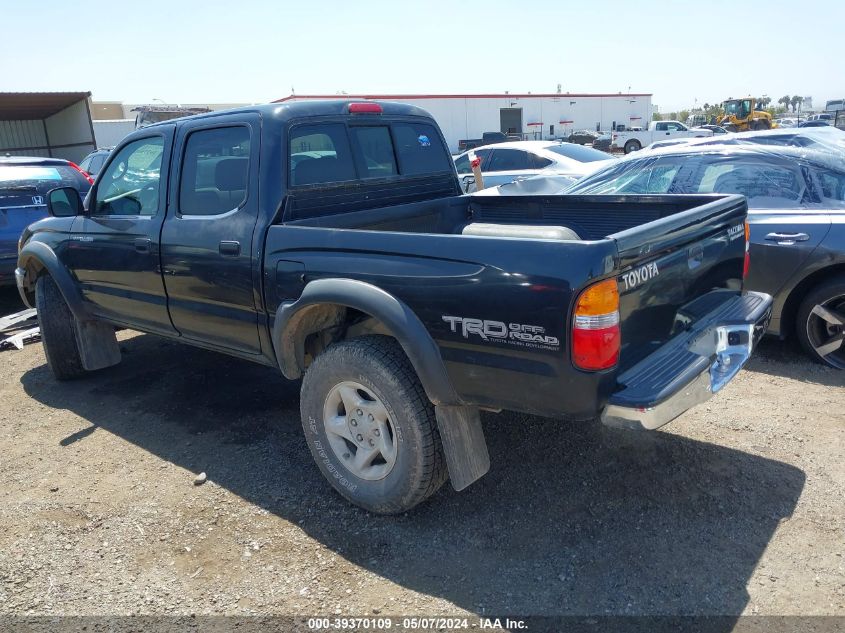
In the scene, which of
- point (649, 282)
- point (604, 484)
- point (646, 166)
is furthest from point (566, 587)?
point (646, 166)

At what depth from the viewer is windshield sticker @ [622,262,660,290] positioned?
8.66 ft

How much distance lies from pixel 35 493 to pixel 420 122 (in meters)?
3.33

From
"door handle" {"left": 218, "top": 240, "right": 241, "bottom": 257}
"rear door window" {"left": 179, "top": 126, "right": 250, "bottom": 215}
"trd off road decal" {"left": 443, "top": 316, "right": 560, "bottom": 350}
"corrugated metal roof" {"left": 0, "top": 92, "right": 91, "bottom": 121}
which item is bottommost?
"trd off road decal" {"left": 443, "top": 316, "right": 560, "bottom": 350}

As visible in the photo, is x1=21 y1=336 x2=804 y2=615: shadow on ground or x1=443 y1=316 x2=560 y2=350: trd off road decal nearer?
x1=443 y1=316 x2=560 y2=350: trd off road decal

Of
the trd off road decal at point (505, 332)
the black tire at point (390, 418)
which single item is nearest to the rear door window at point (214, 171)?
the black tire at point (390, 418)

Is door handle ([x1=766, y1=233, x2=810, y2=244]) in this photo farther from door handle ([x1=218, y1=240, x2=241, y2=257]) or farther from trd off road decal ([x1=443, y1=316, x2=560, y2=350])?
door handle ([x1=218, y1=240, x2=241, y2=257])

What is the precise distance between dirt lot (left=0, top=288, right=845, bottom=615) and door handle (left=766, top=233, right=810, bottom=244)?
987 millimetres

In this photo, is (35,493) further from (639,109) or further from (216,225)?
(639,109)

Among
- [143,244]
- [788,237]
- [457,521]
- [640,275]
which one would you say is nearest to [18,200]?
[143,244]

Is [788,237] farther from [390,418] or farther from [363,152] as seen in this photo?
[390,418]

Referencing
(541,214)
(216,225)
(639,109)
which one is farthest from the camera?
(639,109)

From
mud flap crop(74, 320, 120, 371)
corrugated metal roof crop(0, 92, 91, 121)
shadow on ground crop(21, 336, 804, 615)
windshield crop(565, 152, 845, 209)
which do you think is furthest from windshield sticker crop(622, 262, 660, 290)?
corrugated metal roof crop(0, 92, 91, 121)

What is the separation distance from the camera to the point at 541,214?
4422 mm

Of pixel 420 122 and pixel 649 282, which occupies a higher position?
pixel 420 122
